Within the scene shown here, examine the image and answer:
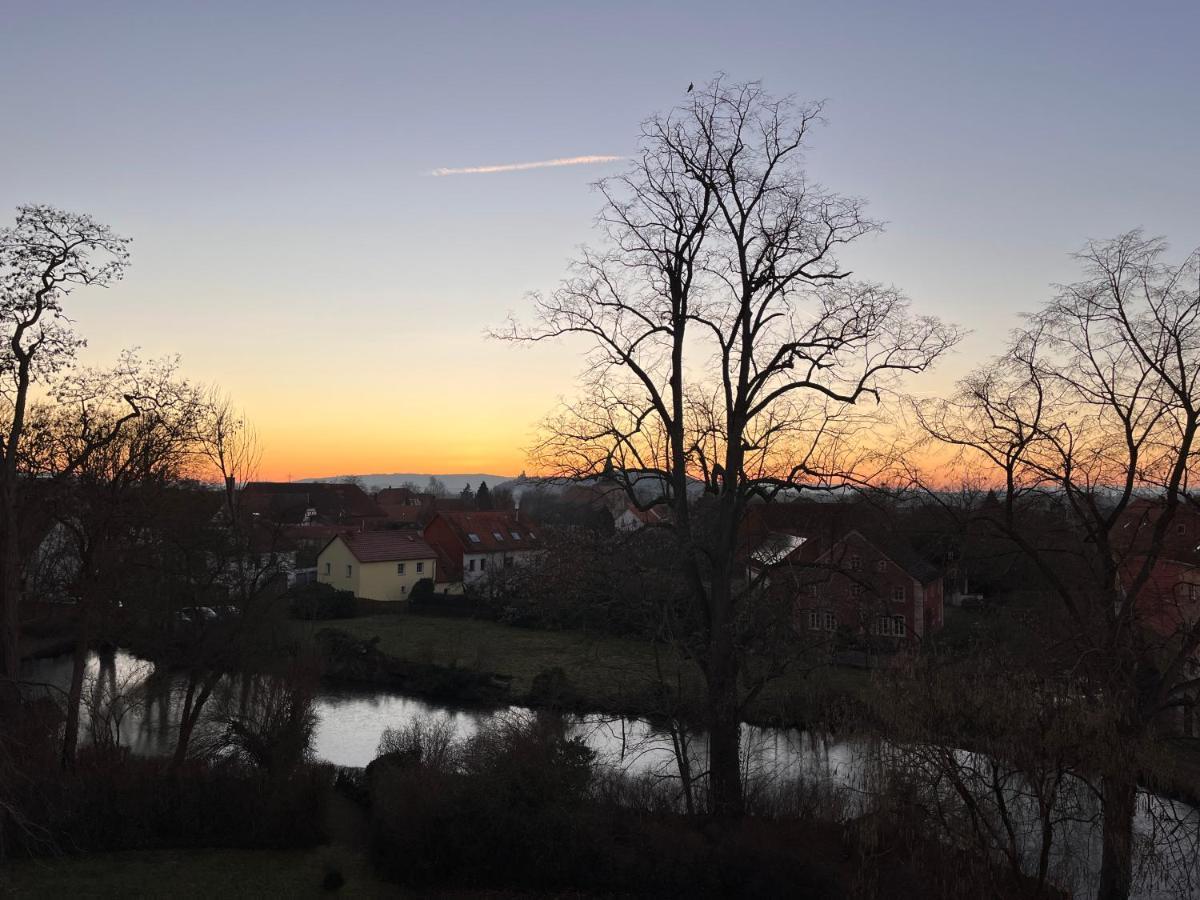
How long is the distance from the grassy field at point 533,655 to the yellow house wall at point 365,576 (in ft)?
11.0

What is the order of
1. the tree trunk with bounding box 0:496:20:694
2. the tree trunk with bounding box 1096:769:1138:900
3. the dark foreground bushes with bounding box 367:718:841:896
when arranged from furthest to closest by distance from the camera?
the tree trunk with bounding box 0:496:20:694 < the dark foreground bushes with bounding box 367:718:841:896 < the tree trunk with bounding box 1096:769:1138:900

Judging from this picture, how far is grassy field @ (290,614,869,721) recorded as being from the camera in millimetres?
19484

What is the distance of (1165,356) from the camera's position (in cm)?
1129

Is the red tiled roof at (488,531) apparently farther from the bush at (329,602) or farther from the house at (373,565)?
the bush at (329,602)

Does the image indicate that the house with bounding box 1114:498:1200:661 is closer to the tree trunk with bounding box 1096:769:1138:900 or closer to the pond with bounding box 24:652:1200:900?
the tree trunk with bounding box 1096:769:1138:900

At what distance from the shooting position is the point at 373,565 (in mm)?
39875

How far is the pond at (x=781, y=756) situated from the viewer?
402 inches

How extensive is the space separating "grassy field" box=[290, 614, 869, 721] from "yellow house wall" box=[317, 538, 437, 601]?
3.37m

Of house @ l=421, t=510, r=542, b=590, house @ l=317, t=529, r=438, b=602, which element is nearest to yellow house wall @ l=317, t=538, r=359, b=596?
house @ l=317, t=529, r=438, b=602

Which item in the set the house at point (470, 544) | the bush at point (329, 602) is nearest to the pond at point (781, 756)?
the bush at point (329, 602)

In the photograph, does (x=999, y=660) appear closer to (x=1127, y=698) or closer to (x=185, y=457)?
(x=1127, y=698)

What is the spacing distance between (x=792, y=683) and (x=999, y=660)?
8683 mm

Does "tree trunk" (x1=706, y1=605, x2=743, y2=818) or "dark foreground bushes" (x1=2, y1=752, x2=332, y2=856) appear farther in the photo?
"dark foreground bushes" (x1=2, y1=752, x2=332, y2=856)

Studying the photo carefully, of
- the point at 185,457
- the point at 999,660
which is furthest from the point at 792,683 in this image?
the point at 185,457
